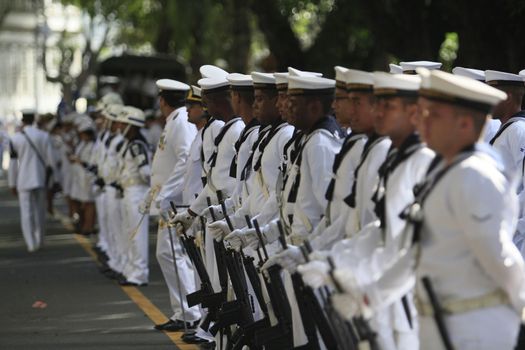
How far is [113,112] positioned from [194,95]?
4.38 m

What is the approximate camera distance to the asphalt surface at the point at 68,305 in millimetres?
12281

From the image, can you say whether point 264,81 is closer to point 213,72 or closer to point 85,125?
point 213,72

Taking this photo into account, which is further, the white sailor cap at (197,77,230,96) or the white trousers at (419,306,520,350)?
the white sailor cap at (197,77,230,96)

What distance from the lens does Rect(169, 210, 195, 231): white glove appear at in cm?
1159

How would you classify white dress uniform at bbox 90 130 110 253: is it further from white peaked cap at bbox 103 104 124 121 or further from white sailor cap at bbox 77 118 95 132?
white sailor cap at bbox 77 118 95 132

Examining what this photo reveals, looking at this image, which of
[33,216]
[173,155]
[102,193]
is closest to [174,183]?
[173,155]

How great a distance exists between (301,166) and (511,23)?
42.4ft

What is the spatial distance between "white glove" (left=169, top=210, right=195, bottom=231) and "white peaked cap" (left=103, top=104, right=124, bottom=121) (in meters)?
5.08

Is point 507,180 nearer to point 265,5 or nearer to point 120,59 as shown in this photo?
point 265,5

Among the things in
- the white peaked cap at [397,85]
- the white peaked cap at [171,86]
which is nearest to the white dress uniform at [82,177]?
the white peaked cap at [171,86]

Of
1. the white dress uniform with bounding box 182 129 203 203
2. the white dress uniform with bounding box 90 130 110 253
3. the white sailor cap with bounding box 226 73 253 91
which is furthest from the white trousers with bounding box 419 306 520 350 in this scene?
the white dress uniform with bounding box 90 130 110 253

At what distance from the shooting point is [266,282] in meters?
8.90

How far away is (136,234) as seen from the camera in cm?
1605

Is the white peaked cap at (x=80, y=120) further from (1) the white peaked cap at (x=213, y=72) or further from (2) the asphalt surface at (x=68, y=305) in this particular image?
(1) the white peaked cap at (x=213, y=72)
